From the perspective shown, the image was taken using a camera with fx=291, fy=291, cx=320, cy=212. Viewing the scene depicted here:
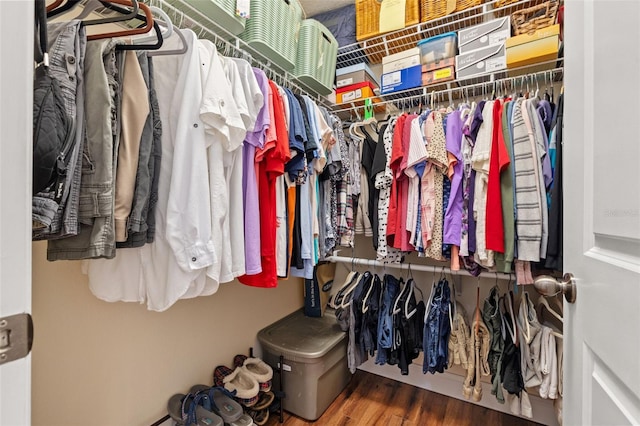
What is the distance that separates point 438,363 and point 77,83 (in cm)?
188

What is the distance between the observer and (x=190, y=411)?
49.2 inches

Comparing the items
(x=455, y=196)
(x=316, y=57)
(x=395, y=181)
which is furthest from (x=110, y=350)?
(x=316, y=57)

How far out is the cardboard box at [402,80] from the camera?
1.74 m

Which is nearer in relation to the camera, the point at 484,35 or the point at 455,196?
the point at 455,196

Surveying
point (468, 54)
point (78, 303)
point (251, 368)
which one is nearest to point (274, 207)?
point (78, 303)

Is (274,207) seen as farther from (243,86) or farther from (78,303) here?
(78,303)

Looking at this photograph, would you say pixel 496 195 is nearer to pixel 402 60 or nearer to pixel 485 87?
pixel 485 87

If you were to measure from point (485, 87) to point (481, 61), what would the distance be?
0.21 metres

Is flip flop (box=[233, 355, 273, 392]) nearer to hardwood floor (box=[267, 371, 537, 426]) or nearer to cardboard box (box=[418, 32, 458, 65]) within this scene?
hardwood floor (box=[267, 371, 537, 426])

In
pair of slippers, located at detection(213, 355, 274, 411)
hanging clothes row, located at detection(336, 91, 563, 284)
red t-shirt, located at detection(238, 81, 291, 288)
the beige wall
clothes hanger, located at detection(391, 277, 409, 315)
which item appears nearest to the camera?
the beige wall

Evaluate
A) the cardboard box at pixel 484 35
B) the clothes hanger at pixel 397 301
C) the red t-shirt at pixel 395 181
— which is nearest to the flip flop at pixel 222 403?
the clothes hanger at pixel 397 301

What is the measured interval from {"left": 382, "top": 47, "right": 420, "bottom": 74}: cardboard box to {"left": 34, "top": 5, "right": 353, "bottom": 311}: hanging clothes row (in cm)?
93

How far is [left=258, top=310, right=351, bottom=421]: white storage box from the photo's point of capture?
1.62 metres

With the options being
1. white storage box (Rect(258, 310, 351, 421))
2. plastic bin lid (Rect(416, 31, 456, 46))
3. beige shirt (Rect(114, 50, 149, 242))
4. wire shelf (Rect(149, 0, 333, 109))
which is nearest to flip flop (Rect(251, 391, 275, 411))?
white storage box (Rect(258, 310, 351, 421))
